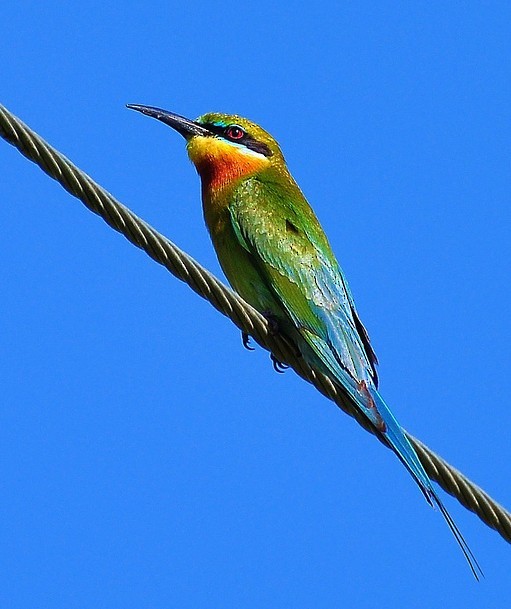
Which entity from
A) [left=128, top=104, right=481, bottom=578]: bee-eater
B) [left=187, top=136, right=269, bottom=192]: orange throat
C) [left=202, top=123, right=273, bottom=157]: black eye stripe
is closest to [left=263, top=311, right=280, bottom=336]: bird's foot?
[left=128, top=104, right=481, bottom=578]: bee-eater

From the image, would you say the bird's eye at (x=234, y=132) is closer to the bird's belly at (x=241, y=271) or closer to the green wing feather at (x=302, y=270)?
the green wing feather at (x=302, y=270)

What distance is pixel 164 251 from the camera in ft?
10.2

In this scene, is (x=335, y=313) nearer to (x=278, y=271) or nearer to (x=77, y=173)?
(x=278, y=271)

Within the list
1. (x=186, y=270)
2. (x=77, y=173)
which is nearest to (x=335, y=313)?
(x=186, y=270)

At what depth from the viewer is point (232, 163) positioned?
5.07 meters

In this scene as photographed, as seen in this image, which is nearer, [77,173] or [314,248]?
[77,173]

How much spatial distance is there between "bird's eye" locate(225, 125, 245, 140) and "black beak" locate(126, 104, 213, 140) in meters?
0.09

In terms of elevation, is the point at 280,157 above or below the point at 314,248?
above

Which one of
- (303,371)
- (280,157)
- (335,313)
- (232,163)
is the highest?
(280,157)

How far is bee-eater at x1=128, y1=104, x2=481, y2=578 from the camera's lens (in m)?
4.20

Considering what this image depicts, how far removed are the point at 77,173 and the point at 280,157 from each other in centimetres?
256

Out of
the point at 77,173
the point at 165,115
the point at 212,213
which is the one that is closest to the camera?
the point at 77,173

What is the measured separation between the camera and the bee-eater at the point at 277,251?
13.8 feet

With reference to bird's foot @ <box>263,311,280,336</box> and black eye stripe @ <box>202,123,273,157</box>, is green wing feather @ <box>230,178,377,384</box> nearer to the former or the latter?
bird's foot @ <box>263,311,280,336</box>
